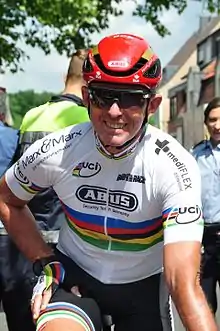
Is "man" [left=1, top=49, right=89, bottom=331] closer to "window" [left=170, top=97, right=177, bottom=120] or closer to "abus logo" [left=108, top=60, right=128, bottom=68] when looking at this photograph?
"abus logo" [left=108, top=60, right=128, bottom=68]

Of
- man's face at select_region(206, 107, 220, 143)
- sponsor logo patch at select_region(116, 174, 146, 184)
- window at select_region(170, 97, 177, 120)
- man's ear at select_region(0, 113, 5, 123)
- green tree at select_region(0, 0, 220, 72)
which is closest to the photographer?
sponsor logo patch at select_region(116, 174, 146, 184)

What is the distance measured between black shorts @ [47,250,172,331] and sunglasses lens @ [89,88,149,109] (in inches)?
29.3

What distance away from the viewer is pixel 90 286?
3.07 metres

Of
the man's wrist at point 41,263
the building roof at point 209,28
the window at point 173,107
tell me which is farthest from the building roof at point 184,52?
the man's wrist at point 41,263

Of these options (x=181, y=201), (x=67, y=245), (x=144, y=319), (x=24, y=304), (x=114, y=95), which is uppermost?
(x=114, y=95)

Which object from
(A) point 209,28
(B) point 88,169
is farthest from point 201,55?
(B) point 88,169

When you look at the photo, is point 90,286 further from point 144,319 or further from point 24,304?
point 24,304

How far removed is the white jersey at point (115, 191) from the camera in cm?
285

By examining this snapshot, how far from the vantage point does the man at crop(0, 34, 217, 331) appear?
2756 millimetres

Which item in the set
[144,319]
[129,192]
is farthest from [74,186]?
[144,319]

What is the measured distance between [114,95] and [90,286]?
82 cm

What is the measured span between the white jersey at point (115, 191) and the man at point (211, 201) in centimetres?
298

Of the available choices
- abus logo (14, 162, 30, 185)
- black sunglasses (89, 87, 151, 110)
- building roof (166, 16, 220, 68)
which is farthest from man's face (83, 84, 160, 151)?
building roof (166, 16, 220, 68)

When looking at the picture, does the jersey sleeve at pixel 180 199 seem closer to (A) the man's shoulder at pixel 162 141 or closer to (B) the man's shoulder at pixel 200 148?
(A) the man's shoulder at pixel 162 141
